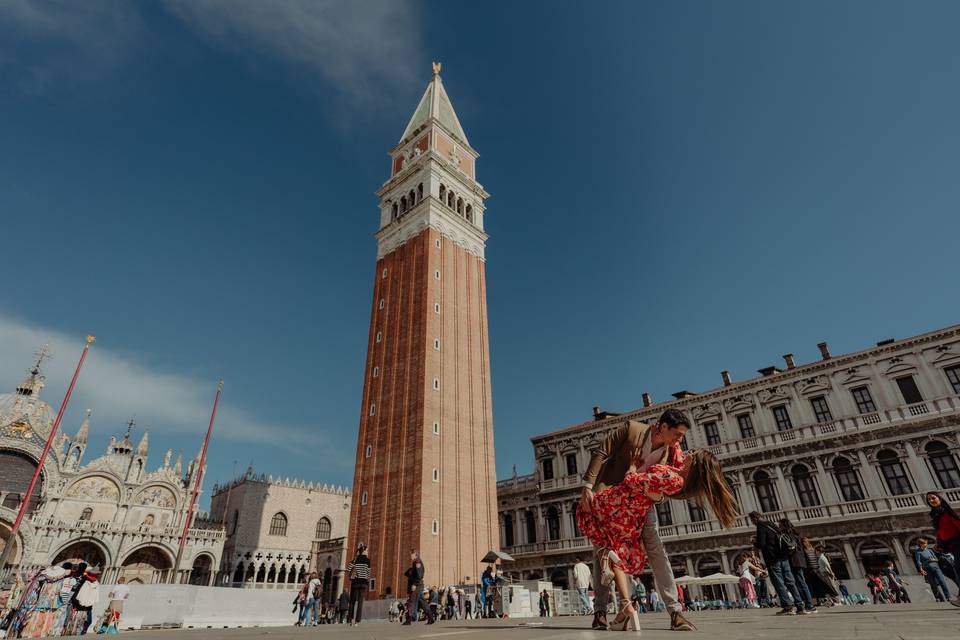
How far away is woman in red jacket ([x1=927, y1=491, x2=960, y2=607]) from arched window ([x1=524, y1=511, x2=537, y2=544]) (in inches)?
1032

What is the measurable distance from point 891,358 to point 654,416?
11284 millimetres

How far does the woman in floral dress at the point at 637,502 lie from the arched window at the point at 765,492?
956 inches

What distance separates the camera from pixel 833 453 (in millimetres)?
23516

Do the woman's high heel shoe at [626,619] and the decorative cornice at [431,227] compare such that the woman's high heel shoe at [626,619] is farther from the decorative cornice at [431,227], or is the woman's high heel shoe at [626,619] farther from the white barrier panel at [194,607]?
the decorative cornice at [431,227]

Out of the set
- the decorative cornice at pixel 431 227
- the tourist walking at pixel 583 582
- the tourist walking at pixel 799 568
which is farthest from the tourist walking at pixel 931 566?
the decorative cornice at pixel 431 227

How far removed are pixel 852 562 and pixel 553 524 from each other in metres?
14.7

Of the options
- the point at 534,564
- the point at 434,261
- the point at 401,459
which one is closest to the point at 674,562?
the point at 534,564

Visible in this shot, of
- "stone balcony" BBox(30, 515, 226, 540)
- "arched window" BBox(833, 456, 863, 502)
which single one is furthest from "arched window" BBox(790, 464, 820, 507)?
"stone balcony" BBox(30, 515, 226, 540)

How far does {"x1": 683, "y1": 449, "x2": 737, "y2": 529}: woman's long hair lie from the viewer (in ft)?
13.5

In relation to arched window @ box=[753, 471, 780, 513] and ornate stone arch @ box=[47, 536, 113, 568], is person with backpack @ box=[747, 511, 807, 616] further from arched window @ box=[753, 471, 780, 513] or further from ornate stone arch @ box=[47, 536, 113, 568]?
ornate stone arch @ box=[47, 536, 113, 568]

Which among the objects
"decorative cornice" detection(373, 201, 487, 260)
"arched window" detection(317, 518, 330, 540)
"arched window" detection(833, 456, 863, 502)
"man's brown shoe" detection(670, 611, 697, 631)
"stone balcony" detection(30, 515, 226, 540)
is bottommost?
"man's brown shoe" detection(670, 611, 697, 631)

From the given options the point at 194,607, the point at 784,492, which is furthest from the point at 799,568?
the point at 784,492

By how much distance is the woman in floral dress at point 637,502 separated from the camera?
4203 mm

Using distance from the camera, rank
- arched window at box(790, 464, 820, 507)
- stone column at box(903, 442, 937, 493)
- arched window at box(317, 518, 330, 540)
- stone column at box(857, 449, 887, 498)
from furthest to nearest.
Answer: arched window at box(317, 518, 330, 540) < arched window at box(790, 464, 820, 507) < stone column at box(857, 449, 887, 498) < stone column at box(903, 442, 937, 493)
